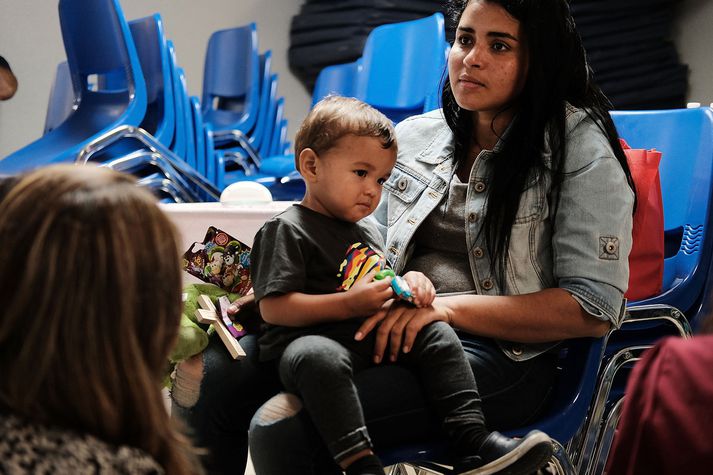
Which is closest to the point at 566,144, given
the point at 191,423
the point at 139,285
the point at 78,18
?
the point at 191,423

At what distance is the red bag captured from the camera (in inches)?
76.4

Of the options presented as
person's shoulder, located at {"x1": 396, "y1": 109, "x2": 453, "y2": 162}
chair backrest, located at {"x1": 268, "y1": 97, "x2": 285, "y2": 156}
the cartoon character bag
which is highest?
person's shoulder, located at {"x1": 396, "y1": 109, "x2": 453, "y2": 162}

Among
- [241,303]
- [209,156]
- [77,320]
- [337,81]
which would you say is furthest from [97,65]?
[77,320]

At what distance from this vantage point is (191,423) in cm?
170

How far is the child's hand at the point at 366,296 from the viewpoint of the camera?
1563mm

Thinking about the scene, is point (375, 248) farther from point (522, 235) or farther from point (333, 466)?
point (333, 466)

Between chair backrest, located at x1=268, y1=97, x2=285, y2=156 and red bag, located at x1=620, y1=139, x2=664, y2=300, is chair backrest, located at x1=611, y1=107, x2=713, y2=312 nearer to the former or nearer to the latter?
red bag, located at x1=620, y1=139, x2=664, y2=300

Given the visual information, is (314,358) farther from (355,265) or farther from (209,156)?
(209,156)

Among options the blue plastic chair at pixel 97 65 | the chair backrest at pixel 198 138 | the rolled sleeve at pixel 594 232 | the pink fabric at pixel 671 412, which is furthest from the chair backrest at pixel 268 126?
the pink fabric at pixel 671 412

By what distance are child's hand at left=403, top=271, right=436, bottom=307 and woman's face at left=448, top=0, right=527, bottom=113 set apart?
1.42 feet

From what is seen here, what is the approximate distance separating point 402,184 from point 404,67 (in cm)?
277

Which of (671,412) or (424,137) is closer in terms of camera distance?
(671,412)

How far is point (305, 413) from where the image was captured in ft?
4.92

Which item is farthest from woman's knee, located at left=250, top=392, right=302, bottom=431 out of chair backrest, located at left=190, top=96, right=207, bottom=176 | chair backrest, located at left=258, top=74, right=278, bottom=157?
chair backrest, located at left=258, top=74, right=278, bottom=157
